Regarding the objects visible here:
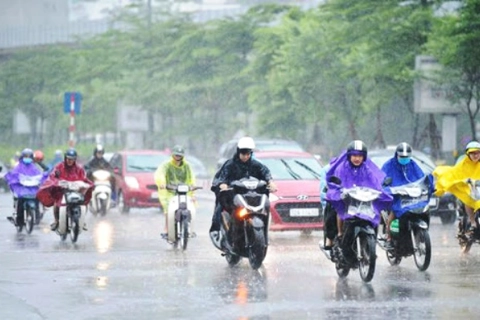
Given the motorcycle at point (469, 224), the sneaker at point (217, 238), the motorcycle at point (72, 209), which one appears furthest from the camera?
the motorcycle at point (72, 209)

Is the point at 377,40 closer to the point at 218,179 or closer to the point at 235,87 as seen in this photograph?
the point at 235,87

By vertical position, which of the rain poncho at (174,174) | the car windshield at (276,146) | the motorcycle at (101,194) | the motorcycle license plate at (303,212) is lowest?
the motorcycle at (101,194)

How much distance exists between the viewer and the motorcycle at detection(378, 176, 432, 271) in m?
18.4

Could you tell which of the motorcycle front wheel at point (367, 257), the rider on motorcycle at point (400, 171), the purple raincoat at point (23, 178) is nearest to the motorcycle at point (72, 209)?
the purple raincoat at point (23, 178)

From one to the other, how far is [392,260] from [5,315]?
740cm

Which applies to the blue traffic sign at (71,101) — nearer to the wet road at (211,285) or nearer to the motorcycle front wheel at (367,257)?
the wet road at (211,285)

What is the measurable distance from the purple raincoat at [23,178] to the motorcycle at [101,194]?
21.3 feet

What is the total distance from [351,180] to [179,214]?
247 inches

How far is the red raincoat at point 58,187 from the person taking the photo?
24969mm

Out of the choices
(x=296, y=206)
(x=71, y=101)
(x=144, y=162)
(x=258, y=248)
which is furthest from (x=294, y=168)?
(x=71, y=101)

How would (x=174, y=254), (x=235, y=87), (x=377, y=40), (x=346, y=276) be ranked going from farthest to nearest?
(x=235, y=87) → (x=377, y=40) → (x=174, y=254) → (x=346, y=276)

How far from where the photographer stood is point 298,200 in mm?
25219

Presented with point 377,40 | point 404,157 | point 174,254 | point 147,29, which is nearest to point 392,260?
point 404,157

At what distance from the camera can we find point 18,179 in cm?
2855
